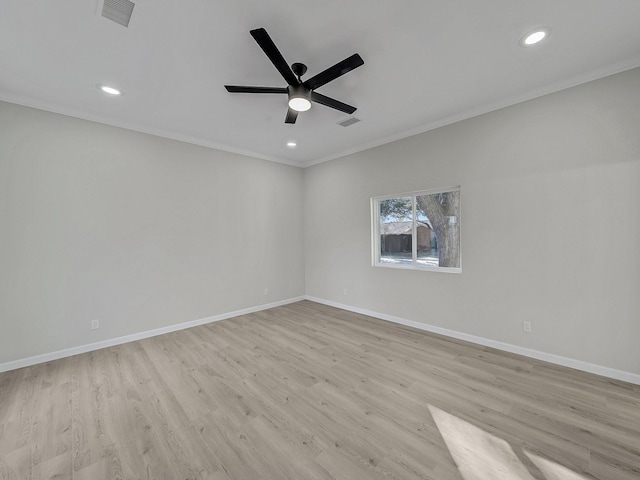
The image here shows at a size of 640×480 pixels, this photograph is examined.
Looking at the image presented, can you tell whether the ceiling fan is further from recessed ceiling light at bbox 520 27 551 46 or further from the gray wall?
the gray wall

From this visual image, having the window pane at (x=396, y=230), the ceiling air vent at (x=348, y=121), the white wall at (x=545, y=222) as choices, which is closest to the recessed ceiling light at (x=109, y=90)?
the ceiling air vent at (x=348, y=121)

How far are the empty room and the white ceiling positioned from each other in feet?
0.07

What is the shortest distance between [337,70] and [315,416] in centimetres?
266

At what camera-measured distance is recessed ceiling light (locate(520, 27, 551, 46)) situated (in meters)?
1.98

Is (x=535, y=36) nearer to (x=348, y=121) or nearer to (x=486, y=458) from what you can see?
(x=348, y=121)

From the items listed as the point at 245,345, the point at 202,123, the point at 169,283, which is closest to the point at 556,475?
the point at 245,345

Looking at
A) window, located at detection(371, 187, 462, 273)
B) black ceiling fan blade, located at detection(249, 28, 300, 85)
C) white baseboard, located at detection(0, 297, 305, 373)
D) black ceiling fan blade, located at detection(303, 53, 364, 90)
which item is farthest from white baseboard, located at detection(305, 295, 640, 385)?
black ceiling fan blade, located at detection(249, 28, 300, 85)

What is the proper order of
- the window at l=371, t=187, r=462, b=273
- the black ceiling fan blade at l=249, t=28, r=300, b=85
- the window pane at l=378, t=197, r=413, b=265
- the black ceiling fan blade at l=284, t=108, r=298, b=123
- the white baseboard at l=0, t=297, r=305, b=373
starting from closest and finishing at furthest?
the black ceiling fan blade at l=249, t=28, r=300, b=85, the black ceiling fan blade at l=284, t=108, r=298, b=123, the white baseboard at l=0, t=297, r=305, b=373, the window at l=371, t=187, r=462, b=273, the window pane at l=378, t=197, r=413, b=265

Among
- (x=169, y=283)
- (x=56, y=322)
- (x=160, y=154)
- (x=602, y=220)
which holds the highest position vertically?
(x=160, y=154)

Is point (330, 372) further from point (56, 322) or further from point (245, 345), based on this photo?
point (56, 322)

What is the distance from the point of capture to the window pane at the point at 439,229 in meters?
3.53

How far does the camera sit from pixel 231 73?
2.45m

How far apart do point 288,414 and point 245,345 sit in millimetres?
1477

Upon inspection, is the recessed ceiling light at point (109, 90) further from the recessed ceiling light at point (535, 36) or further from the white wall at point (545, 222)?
the recessed ceiling light at point (535, 36)
